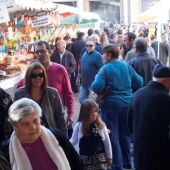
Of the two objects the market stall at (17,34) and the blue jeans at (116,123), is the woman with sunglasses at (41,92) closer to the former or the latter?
the blue jeans at (116,123)

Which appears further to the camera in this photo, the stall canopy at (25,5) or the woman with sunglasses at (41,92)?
the stall canopy at (25,5)

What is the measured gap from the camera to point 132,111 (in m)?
4.93

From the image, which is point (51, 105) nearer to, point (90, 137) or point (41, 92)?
point (41, 92)

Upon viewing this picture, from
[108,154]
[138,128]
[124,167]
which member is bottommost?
[124,167]

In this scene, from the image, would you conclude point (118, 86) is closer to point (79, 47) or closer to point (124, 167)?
point (124, 167)

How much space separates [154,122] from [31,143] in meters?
1.69

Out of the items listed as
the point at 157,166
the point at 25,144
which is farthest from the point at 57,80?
the point at 25,144

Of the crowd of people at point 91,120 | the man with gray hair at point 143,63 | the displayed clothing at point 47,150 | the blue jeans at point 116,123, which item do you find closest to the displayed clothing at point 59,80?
A: the crowd of people at point 91,120

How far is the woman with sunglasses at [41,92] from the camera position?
4.69 m

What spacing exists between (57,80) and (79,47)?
754 cm

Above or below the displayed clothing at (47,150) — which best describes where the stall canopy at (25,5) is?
above

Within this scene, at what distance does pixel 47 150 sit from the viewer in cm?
328

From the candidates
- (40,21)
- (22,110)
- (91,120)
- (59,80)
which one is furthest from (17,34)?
(22,110)

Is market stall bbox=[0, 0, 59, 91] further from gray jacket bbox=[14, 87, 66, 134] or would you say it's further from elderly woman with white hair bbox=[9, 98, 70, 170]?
elderly woman with white hair bbox=[9, 98, 70, 170]
